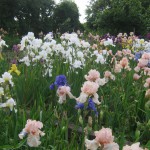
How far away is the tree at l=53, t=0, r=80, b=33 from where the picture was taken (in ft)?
65.0

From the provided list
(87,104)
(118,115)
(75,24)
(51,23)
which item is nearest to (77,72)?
(118,115)

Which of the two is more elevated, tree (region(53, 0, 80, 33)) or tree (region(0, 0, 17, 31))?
tree (region(53, 0, 80, 33))

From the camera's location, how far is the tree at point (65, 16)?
19.8m

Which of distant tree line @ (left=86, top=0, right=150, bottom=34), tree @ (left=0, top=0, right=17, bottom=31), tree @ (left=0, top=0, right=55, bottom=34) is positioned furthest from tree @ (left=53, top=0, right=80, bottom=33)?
distant tree line @ (left=86, top=0, right=150, bottom=34)

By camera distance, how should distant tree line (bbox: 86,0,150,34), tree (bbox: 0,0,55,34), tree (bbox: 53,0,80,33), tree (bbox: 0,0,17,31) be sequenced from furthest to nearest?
tree (bbox: 53,0,80,33) → tree (bbox: 0,0,55,34) → tree (bbox: 0,0,17,31) → distant tree line (bbox: 86,0,150,34)

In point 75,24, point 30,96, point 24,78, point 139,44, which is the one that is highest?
point 75,24

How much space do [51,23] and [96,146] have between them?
1838 centimetres

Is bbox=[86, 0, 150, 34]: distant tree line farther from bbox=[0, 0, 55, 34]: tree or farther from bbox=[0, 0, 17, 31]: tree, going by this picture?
bbox=[0, 0, 55, 34]: tree

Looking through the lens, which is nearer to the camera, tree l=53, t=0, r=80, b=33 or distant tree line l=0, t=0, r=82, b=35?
distant tree line l=0, t=0, r=82, b=35

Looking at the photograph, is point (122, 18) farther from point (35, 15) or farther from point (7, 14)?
point (35, 15)

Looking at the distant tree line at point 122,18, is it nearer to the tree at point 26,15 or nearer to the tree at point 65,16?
the tree at point 26,15

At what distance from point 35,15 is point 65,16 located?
3.16 metres

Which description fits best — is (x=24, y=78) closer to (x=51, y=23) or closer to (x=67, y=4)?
(x=51, y=23)

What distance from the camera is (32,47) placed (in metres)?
3.72
